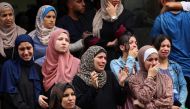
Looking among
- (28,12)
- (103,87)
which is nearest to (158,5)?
(28,12)

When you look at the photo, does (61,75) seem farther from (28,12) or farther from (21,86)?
(28,12)

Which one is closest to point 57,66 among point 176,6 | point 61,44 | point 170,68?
point 61,44

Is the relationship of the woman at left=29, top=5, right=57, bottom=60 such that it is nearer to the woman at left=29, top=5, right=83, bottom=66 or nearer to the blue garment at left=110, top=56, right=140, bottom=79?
the woman at left=29, top=5, right=83, bottom=66

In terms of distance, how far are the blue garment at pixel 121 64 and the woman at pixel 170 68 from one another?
1.08 feet

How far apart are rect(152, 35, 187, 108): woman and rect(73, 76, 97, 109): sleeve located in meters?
1.03

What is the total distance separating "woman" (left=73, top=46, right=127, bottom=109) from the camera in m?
6.51

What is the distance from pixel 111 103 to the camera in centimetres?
669

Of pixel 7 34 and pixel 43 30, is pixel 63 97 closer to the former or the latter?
pixel 43 30

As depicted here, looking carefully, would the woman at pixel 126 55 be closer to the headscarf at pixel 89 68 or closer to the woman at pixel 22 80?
the headscarf at pixel 89 68

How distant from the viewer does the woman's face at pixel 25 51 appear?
22.1 feet

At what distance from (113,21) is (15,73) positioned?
135 centimetres

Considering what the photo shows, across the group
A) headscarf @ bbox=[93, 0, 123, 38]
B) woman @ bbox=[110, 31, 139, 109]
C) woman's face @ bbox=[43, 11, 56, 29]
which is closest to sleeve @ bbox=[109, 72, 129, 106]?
woman @ bbox=[110, 31, 139, 109]

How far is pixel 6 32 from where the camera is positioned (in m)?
7.39

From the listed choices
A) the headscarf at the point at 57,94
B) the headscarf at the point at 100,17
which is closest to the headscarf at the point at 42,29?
the headscarf at the point at 100,17
